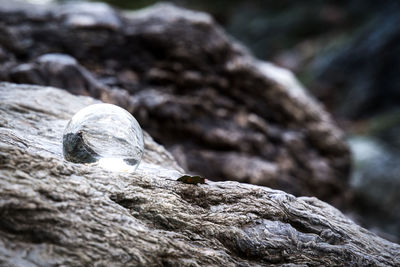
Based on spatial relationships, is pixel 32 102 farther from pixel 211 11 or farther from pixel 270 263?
pixel 211 11

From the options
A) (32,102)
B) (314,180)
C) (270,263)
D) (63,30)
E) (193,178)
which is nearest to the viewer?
(270,263)

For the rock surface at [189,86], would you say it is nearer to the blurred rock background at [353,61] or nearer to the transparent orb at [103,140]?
the blurred rock background at [353,61]

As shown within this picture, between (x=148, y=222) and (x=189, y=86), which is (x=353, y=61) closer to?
(x=189, y=86)

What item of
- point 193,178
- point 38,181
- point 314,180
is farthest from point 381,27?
point 38,181

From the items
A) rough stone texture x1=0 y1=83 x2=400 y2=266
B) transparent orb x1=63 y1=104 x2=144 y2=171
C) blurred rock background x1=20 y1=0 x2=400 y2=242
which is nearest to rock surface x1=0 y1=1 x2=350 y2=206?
blurred rock background x1=20 y1=0 x2=400 y2=242

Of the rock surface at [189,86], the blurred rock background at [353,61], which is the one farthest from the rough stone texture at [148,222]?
the blurred rock background at [353,61]

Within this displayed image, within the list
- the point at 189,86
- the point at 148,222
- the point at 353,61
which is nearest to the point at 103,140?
the point at 148,222
